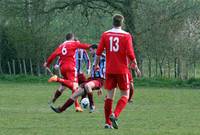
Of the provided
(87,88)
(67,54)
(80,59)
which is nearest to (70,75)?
(67,54)

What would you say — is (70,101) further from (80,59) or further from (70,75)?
(80,59)

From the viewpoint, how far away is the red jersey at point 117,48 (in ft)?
39.7

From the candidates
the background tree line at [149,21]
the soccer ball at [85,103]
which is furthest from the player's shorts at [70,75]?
the background tree line at [149,21]

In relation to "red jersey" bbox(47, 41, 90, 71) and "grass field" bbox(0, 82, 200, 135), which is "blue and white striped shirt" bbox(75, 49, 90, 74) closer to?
"red jersey" bbox(47, 41, 90, 71)

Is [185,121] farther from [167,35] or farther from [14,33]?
[14,33]

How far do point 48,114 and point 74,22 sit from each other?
3053cm

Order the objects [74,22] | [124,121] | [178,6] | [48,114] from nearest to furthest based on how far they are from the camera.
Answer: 1. [124,121]
2. [48,114]
3. [178,6]
4. [74,22]

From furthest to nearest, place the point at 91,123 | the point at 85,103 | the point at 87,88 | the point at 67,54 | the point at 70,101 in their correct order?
1. the point at 85,103
2. the point at 67,54
3. the point at 87,88
4. the point at 70,101
5. the point at 91,123

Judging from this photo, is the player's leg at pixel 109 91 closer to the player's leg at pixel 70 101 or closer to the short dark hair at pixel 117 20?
the short dark hair at pixel 117 20

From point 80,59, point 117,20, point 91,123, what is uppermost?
point 117,20

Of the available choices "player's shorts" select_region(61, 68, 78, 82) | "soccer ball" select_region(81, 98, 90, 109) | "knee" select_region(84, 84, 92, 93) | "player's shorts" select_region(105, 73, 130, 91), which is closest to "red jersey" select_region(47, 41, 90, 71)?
"player's shorts" select_region(61, 68, 78, 82)

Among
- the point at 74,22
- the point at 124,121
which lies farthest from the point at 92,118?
the point at 74,22

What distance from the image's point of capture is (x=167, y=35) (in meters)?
41.2

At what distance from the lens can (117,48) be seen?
12117 mm
